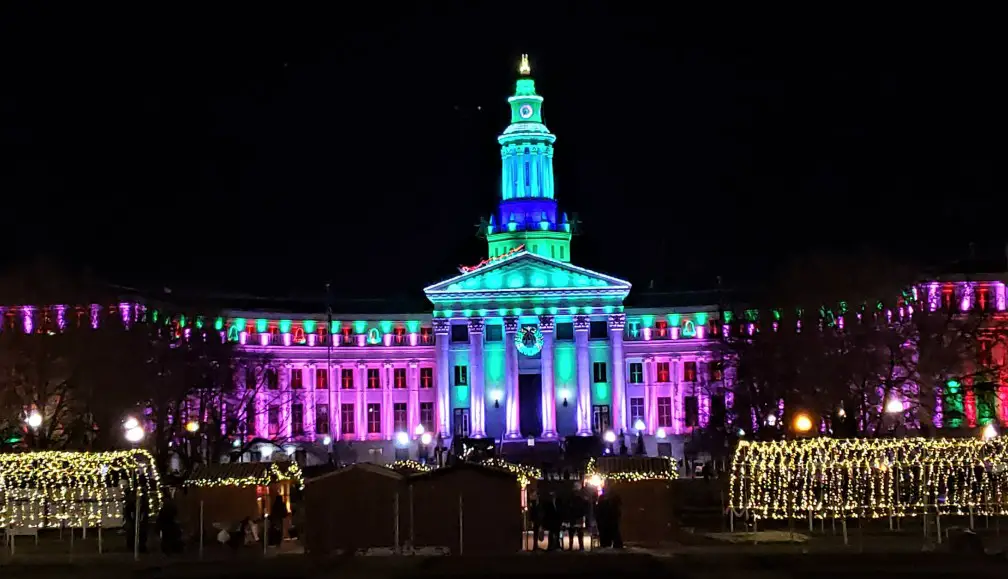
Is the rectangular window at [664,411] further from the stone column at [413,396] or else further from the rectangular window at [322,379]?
the rectangular window at [322,379]

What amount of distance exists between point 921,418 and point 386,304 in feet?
198

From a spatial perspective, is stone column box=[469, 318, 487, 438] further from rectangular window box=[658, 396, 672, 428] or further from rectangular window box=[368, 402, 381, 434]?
rectangular window box=[658, 396, 672, 428]

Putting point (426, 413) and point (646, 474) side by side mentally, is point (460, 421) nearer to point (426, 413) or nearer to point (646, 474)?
point (426, 413)

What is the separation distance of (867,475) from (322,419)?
8262 cm

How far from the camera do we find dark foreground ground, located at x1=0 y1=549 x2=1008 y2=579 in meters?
32.7

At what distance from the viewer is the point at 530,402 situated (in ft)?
389

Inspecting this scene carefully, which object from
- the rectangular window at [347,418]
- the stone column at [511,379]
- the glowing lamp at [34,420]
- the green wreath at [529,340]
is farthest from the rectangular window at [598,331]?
the glowing lamp at [34,420]

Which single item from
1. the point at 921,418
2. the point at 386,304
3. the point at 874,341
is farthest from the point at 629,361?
the point at 874,341

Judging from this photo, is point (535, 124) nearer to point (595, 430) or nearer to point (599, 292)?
point (599, 292)

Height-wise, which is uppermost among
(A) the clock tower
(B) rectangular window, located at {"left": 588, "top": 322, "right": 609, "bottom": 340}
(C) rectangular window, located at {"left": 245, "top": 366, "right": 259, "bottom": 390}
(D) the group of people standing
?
(A) the clock tower

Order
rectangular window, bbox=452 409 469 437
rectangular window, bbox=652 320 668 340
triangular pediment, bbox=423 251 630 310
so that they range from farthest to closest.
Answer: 1. rectangular window, bbox=652 320 668 340
2. triangular pediment, bbox=423 251 630 310
3. rectangular window, bbox=452 409 469 437

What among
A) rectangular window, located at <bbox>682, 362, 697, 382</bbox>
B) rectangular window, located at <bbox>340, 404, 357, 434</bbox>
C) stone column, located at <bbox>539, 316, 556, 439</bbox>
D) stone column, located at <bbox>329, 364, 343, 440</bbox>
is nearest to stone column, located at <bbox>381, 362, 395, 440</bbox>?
rectangular window, located at <bbox>340, 404, 357, 434</bbox>

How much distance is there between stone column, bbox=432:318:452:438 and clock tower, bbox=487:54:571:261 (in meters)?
13.9

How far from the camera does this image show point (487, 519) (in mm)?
39219
